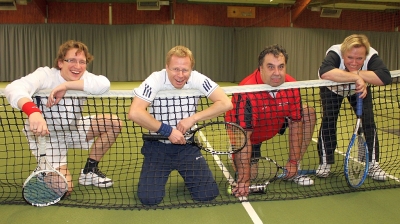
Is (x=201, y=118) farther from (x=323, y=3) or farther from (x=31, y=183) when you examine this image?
(x=323, y=3)

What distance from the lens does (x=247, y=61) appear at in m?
17.6

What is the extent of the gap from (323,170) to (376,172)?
50 cm

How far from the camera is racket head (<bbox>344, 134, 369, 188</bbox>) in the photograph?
3.13 meters

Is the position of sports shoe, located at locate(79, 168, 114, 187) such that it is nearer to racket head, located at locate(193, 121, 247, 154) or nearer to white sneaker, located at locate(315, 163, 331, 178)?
racket head, located at locate(193, 121, 247, 154)

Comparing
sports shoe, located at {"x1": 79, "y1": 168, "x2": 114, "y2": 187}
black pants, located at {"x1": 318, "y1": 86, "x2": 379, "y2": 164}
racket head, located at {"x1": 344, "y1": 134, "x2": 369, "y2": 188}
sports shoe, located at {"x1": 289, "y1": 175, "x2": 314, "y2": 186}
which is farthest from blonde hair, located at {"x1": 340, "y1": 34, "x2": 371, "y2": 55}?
sports shoe, located at {"x1": 79, "y1": 168, "x2": 114, "y2": 187}

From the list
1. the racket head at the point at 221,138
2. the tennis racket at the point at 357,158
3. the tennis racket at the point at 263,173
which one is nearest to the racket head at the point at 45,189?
the racket head at the point at 221,138

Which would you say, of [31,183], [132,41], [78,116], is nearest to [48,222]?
[31,183]

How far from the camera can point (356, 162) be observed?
10.9ft

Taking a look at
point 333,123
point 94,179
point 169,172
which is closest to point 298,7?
point 333,123

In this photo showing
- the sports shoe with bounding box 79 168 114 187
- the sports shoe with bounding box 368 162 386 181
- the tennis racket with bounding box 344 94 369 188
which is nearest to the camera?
the tennis racket with bounding box 344 94 369 188

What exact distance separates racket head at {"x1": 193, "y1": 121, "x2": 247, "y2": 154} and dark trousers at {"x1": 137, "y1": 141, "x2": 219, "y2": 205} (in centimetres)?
16

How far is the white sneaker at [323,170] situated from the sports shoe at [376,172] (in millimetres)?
386

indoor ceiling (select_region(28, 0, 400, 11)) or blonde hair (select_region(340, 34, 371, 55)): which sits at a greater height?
indoor ceiling (select_region(28, 0, 400, 11))

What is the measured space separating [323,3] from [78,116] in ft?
50.4
